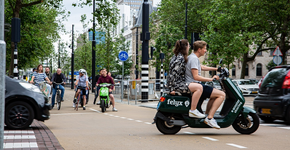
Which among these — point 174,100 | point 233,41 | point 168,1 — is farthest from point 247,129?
point 168,1

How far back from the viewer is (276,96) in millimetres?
10570

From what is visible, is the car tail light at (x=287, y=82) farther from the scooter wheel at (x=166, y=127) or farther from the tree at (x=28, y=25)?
the tree at (x=28, y=25)

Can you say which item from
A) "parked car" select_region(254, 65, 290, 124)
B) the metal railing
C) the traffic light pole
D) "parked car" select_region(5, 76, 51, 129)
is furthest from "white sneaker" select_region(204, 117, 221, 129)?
the metal railing

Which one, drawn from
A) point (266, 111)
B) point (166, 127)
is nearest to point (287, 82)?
point (266, 111)

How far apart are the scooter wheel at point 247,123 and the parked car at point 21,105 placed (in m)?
4.25

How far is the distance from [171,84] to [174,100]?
315mm

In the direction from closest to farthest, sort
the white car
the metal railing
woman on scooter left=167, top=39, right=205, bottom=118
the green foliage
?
woman on scooter left=167, top=39, right=205, bottom=118 < the metal railing < the green foliage < the white car

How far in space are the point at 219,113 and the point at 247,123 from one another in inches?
22.6

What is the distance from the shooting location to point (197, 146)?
21.9 feet

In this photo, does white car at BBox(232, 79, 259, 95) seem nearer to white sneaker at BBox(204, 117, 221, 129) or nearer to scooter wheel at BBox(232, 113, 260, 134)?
scooter wheel at BBox(232, 113, 260, 134)

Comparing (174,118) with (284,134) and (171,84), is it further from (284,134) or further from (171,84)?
(284,134)

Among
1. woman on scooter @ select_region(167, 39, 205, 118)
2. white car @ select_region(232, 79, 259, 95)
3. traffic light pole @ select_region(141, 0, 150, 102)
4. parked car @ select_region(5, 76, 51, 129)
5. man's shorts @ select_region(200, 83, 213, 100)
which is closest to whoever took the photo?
woman on scooter @ select_region(167, 39, 205, 118)

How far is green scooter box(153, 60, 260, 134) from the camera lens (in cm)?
793

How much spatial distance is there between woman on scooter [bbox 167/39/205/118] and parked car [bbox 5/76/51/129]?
315 cm
